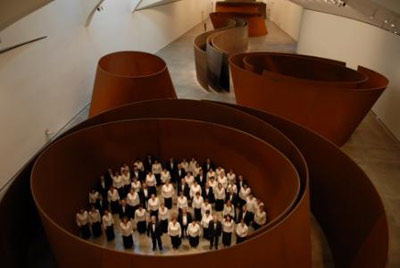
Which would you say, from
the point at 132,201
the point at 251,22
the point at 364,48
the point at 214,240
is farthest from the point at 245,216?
the point at 251,22

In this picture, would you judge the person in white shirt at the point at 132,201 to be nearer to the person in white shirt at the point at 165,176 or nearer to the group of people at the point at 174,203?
the group of people at the point at 174,203

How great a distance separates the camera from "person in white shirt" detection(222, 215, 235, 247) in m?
6.04

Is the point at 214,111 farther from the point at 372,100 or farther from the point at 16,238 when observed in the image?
the point at 16,238

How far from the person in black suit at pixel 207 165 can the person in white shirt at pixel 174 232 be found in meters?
1.99

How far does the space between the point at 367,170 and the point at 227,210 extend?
3.84 metres

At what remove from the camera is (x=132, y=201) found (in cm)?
671

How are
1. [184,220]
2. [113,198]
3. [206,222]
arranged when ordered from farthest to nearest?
1. [113,198]
2. [184,220]
3. [206,222]

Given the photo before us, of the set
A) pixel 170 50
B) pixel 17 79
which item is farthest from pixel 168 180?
pixel 170 50

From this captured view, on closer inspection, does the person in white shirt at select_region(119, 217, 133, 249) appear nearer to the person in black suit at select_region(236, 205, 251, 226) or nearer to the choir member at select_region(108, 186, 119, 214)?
the choir member at select_region(108, 186, 119, 214)

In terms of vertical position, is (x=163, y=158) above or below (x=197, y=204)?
below

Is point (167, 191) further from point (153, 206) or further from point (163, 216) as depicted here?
point (163, 216)

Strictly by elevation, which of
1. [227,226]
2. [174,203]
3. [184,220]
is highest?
[227,226]

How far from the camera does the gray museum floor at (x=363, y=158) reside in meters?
6.18

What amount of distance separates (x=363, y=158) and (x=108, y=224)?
626 cm
